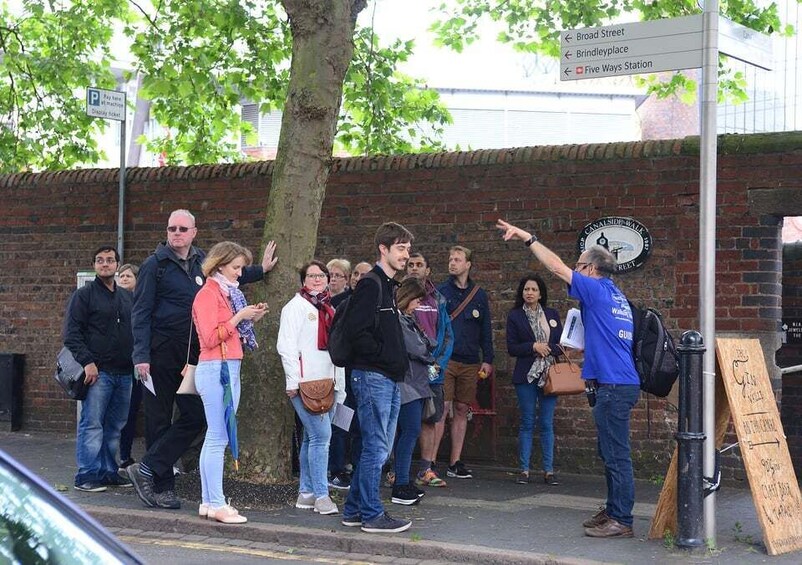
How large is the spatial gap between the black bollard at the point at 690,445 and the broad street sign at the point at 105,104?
6.71 metres

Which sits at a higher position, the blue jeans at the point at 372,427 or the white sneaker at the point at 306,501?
the blue jeans at the point at 372,427

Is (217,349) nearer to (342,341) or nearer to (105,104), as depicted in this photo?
(342,341)

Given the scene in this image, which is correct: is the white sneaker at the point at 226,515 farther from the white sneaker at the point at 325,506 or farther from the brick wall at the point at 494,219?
the brick wall at the point at 494,219

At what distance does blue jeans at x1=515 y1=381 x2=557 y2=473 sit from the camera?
34.9ft

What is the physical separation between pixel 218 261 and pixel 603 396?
283 centimetres

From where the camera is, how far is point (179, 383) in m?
9.34

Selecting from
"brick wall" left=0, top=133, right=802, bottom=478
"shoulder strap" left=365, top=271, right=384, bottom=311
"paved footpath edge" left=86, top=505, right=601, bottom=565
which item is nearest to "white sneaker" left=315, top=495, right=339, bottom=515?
"paved footpath edge" left=86, top=505, right=601, bottom=565

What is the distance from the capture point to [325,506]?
8875 millimetres

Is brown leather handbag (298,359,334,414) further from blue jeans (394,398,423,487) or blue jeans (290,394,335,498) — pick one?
blue jeans (394,398,423,487)

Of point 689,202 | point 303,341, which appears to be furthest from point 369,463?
point 689,202

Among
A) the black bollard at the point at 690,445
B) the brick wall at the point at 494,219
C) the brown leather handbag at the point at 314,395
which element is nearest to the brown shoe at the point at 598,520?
the black bollard at the point at 690,445

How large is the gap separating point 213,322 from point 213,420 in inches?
27.5

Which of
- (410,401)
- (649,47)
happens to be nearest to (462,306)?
(410,401)

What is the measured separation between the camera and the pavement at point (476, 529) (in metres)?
7.64
